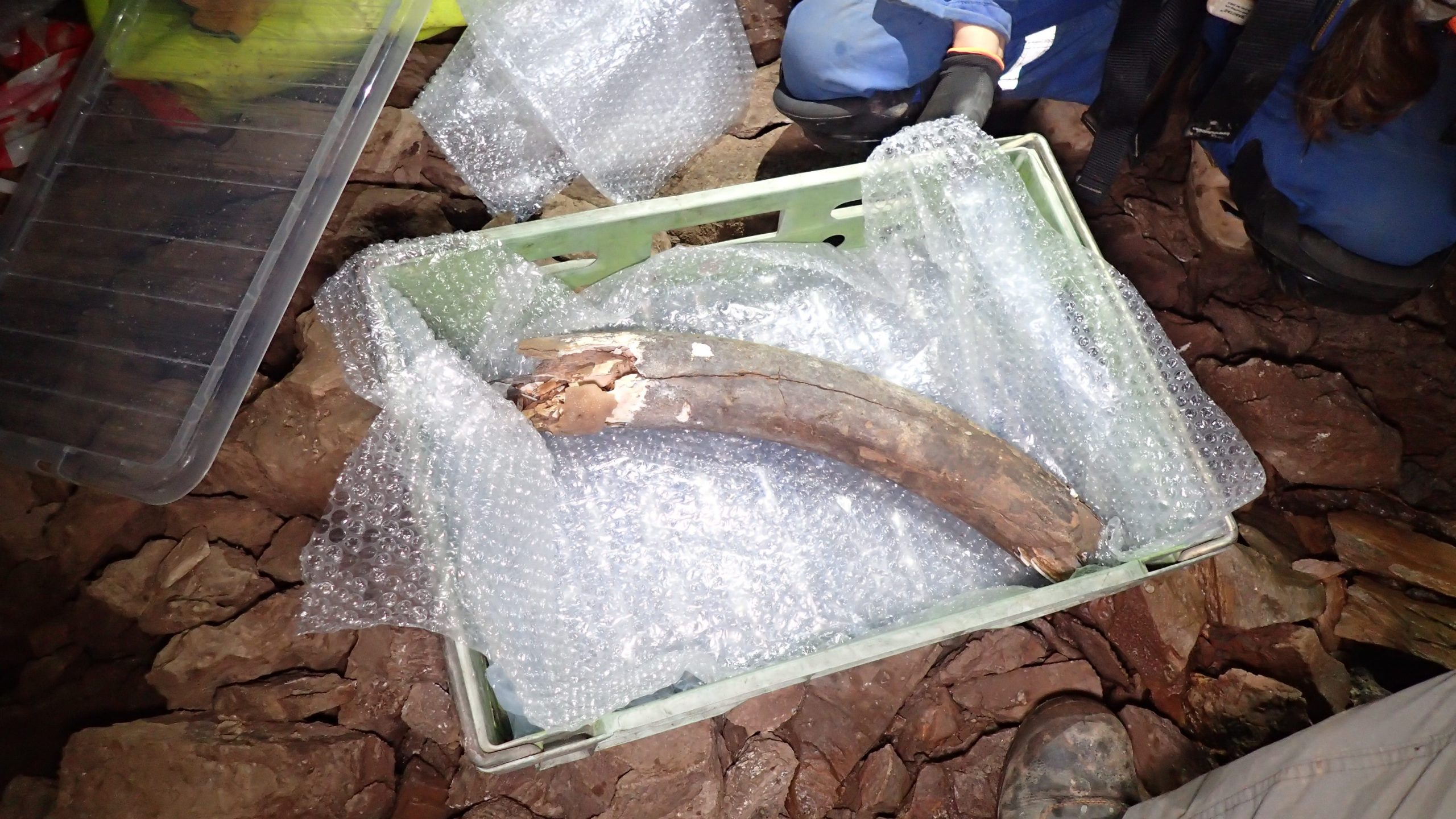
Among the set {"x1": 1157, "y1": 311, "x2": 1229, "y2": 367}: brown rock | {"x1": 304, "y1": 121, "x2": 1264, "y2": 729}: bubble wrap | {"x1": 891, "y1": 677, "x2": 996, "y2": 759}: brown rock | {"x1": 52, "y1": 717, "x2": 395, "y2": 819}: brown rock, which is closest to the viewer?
{"x1": 304, "y1": 121, "x2": 1264, "y2": 729}: bubble wrap

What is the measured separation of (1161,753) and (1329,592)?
1.80ft

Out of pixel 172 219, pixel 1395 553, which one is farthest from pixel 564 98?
pixel 1395 553

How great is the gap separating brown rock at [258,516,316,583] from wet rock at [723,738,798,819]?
99 cm

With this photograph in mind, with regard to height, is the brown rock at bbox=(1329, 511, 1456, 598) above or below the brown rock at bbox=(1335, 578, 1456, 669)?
above

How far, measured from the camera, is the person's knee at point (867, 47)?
1.90m

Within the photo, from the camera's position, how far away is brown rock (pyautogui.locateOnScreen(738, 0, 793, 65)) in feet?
7.51

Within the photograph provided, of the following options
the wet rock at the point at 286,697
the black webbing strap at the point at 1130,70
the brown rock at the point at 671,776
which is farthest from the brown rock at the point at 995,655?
the wet rock at the point at 286,697

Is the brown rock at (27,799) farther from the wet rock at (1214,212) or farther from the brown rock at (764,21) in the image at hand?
the wet rock at (1214,212)

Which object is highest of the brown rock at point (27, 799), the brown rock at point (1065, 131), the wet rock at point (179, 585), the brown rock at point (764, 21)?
the brown rock at point (764, 21)

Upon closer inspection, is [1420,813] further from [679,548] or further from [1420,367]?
[1420,367]

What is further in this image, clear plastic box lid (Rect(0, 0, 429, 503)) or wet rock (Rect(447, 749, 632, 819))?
wet rock (Rect(447, 749, 632, 819))

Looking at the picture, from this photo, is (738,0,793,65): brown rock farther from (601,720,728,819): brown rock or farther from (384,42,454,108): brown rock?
(601,720,728,819): brown rock

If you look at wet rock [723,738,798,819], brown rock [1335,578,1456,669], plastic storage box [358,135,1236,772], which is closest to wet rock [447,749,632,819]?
plastic storage box [358,135,1236,772]

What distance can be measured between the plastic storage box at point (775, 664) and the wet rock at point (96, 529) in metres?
0.82
